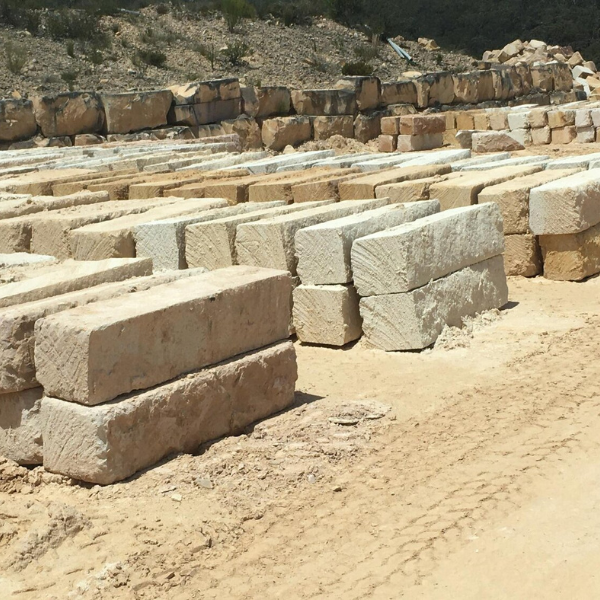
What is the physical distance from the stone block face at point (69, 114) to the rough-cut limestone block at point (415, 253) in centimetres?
1112

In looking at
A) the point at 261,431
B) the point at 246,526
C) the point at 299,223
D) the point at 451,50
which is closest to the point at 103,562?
the point at 246,526

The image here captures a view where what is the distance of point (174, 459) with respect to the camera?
4281 millimetres

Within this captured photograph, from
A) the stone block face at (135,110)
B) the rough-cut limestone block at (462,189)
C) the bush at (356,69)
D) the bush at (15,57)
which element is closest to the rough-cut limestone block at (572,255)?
the rough-cut limestone block at (462,189)

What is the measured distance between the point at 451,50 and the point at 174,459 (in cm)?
3344

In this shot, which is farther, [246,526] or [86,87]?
[86,87]

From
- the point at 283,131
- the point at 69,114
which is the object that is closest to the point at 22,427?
the point at 69,114

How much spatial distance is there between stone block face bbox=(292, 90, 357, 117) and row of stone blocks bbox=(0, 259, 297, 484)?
15001 millimetres

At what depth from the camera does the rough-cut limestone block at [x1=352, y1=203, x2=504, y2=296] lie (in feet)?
19.2

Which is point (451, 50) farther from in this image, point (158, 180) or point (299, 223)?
point (299, 223)

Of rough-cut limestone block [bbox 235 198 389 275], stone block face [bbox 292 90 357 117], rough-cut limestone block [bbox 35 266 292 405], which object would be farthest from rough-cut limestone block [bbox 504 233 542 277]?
stone block face [bbox 292 90 357 117]

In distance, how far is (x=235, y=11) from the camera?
91.3 feet

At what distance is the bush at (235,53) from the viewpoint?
81.8 feet

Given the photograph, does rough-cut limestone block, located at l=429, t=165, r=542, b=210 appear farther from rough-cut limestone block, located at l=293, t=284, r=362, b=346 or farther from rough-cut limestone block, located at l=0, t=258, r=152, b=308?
rough-cut limestone block, located at l=0, t=258, r=152, b=308

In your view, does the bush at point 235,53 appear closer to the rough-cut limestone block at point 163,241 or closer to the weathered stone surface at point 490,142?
the weathered stone surface at point 490,142
